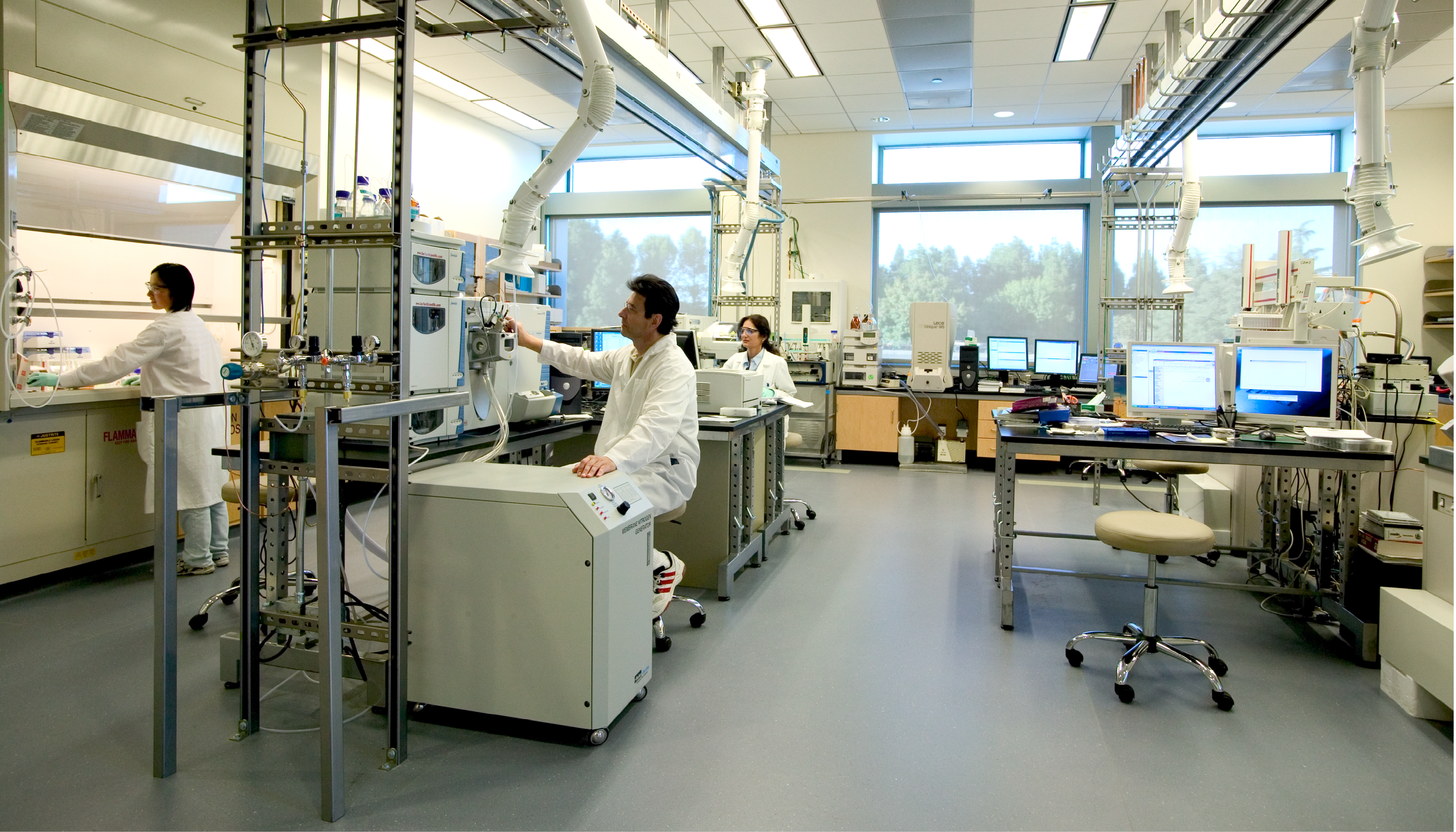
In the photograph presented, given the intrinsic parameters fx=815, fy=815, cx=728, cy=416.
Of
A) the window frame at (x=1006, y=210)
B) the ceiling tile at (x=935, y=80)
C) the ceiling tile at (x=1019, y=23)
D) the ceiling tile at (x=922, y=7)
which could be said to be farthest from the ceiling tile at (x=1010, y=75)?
the window frame at (x=1006, y=210)

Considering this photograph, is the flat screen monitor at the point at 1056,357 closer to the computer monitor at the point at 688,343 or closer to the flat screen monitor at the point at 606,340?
the flat screen monitor at the point at 606,340

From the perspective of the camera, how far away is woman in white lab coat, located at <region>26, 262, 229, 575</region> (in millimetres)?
3400

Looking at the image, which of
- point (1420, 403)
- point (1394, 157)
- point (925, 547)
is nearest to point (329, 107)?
point (925, 547)

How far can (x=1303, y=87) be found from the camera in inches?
239

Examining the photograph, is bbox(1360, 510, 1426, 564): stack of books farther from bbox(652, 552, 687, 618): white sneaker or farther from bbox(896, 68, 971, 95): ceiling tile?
bbox(896, 68, 971, 95): ceiling tile

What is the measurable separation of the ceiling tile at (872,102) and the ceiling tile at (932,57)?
0.65 meters

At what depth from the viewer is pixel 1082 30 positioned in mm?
5160

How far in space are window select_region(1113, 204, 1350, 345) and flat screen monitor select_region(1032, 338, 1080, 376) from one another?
27.7 inches

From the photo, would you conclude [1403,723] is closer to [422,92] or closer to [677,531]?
[677,531]

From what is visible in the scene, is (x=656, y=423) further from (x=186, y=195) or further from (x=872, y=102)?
(x=872, y=102)

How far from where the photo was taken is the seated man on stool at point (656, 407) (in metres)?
2.61

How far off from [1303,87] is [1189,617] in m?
4.98

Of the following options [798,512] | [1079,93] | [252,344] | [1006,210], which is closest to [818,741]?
[252,344]

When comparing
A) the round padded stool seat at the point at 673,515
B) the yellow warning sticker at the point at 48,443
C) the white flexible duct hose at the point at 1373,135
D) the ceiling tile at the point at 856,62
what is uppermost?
the ceiling tile at the point at 856,62
